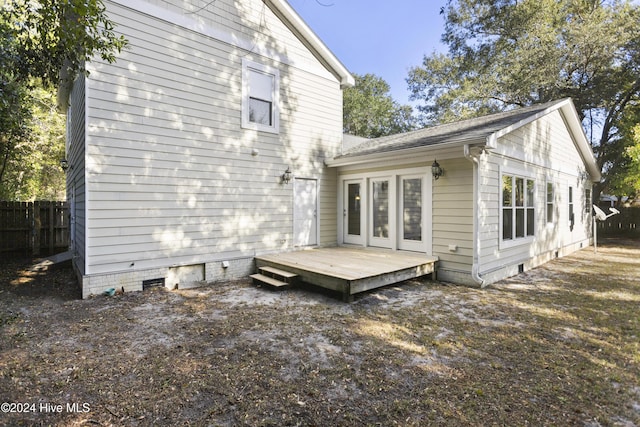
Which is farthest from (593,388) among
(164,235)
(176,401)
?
(164,235)

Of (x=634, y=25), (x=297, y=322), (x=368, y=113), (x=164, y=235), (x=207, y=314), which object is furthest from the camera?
(x=368, y=113)

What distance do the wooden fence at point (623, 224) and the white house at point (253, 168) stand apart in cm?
1048

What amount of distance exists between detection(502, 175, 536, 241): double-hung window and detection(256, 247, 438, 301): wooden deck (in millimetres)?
2029

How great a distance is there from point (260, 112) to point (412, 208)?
4019 millimetres

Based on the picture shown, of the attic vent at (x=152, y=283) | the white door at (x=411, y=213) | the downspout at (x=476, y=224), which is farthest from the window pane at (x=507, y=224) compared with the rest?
the attic vent at (x=152, y=283)

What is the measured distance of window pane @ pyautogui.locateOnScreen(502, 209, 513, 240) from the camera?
7.10m

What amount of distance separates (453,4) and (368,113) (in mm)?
11461

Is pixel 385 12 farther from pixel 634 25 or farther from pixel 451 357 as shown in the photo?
pixel 634 25

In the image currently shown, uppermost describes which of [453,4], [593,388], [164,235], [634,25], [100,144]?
[453,4]

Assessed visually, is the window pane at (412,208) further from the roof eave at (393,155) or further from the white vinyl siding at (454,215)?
the roof eave at (393,155)

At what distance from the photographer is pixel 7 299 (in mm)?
5289

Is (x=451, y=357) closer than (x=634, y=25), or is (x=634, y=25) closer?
(x=451, y=357)

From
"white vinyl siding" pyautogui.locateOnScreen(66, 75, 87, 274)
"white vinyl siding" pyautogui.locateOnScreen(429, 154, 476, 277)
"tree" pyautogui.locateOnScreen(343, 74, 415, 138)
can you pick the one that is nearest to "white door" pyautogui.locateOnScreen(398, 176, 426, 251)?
"white vinyl siding" pyautogui.locateOnScreen(429, 154, 476, 277)

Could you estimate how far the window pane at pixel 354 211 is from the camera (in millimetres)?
8500
